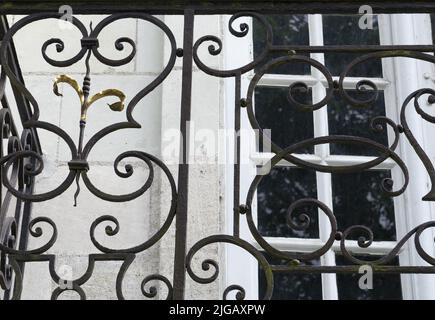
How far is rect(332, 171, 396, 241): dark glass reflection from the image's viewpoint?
4.55 m

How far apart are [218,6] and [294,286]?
4.51 feet

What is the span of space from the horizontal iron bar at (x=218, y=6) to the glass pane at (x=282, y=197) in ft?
3.99

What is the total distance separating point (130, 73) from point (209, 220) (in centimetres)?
78

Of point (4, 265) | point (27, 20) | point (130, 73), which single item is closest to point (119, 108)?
point (27, 20)

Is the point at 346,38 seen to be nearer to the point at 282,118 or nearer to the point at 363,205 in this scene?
the point at 282,118

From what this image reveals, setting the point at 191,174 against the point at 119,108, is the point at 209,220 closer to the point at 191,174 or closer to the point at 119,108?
the point at 191,174

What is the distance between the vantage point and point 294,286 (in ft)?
14.4

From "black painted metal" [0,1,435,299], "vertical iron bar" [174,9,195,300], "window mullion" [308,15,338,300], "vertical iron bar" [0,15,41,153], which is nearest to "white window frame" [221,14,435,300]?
"window mullion" [308,15,338,300]

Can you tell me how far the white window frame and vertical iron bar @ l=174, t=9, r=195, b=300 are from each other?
1.00 metres

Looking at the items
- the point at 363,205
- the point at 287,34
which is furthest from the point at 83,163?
the point at 287,34

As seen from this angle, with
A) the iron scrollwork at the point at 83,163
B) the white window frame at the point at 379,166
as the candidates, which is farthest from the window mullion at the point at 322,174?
the iron scrollwork at the point at 83,163

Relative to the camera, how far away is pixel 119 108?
3.54 meters

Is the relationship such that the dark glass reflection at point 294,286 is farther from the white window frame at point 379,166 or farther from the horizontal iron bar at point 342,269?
the horizontal iron bar at point 342,269
